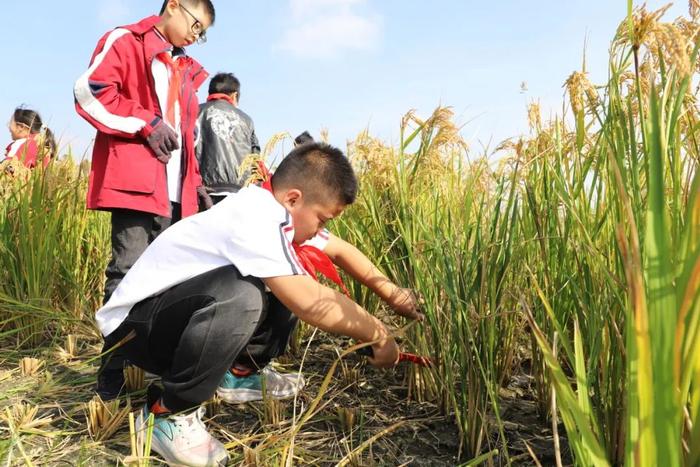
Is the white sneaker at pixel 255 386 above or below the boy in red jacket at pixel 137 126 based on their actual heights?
below

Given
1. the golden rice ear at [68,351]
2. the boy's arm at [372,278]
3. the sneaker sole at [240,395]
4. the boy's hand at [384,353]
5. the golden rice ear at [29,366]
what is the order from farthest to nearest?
1. the golden rice ear at [68,351]
2. the golden rice ear at [29,366]
3. the sneaker sole at [240,395]
4. the boy's arm at [372,278]
5. the boy's hand at [384,353]

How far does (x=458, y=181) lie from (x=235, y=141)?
2.01 metres

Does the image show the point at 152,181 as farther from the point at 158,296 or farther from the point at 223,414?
the point at 223,414

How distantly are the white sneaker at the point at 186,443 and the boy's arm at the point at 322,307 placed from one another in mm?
433

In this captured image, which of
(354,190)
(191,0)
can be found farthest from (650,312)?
(191,0)

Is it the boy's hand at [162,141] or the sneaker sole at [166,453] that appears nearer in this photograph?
the sneaker sole at [166,453]

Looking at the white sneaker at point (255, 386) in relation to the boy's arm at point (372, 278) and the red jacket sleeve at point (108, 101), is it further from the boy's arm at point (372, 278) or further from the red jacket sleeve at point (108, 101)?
the red jacket sleeve at point (108, 101)

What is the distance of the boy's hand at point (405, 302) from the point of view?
1.74 metres

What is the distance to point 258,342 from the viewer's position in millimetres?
1956

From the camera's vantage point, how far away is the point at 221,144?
12.0 feet

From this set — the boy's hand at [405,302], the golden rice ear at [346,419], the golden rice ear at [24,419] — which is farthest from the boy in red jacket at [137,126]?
the boy's hand at [405,302]

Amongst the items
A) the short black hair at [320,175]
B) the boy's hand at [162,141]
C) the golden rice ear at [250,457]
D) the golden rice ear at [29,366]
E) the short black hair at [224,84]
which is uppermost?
the short black hair at [224,84]

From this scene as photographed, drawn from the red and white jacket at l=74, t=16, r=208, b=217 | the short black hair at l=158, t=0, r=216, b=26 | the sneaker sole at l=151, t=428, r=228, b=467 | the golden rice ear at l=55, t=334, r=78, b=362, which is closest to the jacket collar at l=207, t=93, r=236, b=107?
the short black hair at l=158, t=0, r=216, b=26

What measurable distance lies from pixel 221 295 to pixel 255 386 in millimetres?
644
